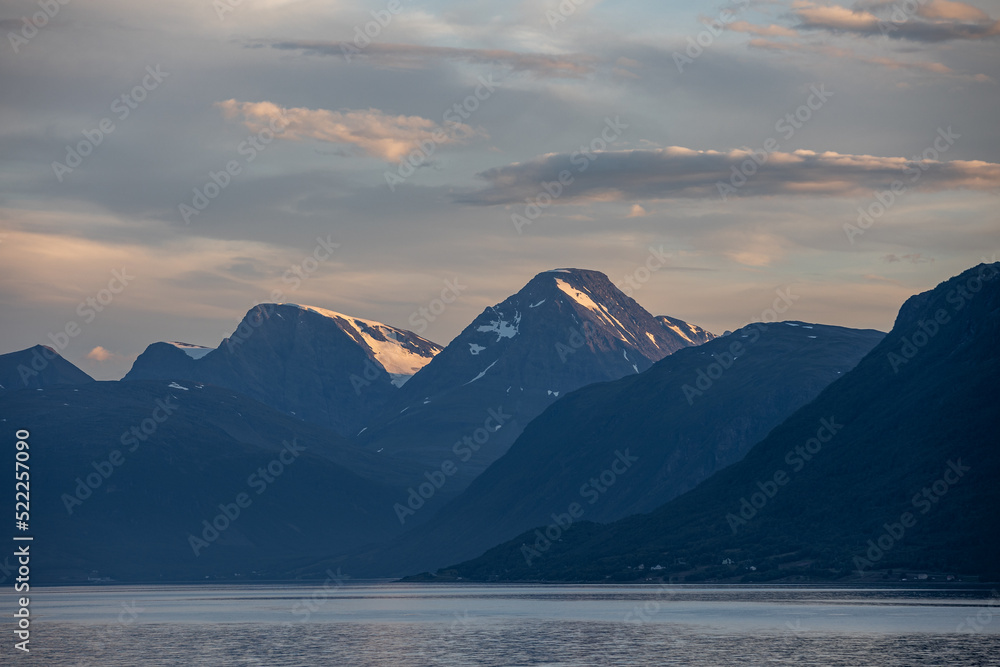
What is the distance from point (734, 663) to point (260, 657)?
2128 inches

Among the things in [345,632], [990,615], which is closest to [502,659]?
[345,632]

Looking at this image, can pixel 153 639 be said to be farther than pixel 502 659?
Yes

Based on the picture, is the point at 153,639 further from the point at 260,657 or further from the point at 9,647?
the point at 260,657

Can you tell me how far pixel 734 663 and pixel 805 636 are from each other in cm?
3231

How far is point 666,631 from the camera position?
180250 mm

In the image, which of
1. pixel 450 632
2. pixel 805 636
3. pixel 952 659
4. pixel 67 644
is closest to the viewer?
pixel 952 659

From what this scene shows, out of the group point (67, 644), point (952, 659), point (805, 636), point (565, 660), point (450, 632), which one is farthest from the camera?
point (450, 632)

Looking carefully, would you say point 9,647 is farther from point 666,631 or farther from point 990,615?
point 990,615

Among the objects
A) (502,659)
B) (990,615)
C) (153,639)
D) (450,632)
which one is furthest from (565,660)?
(990,615)

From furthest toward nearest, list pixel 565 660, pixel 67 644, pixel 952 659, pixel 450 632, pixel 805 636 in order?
pixel 450 632
pixel 67 644
pixel 805 636
pixel 565 660
pixel 952 659

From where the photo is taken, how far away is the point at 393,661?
142375mm

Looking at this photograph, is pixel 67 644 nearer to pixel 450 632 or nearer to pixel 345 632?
pixel 345 632

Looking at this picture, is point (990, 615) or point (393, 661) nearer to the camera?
point (393, 661)

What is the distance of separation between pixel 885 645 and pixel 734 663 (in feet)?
79.3
